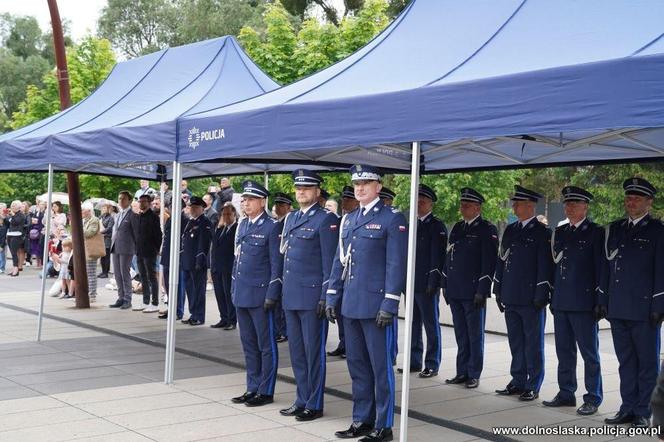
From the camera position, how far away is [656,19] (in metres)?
5.43

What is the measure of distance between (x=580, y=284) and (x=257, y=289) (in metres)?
2.69

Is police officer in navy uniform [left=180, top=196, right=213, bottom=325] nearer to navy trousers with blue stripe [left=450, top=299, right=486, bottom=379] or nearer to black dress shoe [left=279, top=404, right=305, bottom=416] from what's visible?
navy trousers with blue stripe [left=450, top=299, right=486, bottom=379]

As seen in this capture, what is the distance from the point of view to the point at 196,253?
12648 millimetres

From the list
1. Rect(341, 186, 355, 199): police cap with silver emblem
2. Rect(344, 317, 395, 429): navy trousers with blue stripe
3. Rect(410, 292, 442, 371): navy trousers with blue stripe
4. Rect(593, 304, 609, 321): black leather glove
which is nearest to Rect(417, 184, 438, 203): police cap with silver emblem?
Rect(341, 186, 355, 199): police cap with silver emblem

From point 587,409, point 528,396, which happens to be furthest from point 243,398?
point 587,409

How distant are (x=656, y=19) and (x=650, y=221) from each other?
5.80ft

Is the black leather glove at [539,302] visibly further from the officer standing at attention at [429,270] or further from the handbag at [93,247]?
the handbag at [93,247]

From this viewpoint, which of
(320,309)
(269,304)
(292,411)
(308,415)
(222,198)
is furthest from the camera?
(222,198)

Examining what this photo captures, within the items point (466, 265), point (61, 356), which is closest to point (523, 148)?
point (466, 265)

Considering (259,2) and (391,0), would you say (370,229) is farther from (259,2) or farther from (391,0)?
(259,2)

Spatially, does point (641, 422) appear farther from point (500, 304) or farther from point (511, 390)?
point (500, 304)

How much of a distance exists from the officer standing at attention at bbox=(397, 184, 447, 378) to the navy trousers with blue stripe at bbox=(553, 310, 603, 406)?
5.08 ft

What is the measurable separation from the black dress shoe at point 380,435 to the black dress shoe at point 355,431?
0.17m

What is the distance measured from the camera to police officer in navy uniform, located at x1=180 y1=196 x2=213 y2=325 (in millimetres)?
12586
